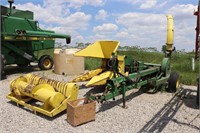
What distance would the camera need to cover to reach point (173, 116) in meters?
5.56

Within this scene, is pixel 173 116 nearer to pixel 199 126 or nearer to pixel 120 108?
pixel 199 126

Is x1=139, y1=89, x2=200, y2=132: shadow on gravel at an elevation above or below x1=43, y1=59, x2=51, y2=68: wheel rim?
below

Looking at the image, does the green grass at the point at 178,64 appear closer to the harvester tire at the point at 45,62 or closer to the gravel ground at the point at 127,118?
the harvester tire at the point at 45,62

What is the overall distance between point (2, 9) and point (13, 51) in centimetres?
160

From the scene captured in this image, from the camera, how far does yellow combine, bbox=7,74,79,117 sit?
17.5 feet

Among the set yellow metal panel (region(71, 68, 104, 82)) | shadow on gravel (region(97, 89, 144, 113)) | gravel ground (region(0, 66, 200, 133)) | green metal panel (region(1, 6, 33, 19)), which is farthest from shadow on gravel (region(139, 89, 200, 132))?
green metal panel (region(1, 6, 33, 19))

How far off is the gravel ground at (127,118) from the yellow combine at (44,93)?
0.17 metres

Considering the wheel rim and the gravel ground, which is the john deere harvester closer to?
the wheel rim

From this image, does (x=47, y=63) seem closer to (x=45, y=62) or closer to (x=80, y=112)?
(x=45, y=62)

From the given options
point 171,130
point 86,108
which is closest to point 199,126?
point 171,130

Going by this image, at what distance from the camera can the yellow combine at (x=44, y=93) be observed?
5.35 metres

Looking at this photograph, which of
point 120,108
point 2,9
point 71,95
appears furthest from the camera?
point 2,9

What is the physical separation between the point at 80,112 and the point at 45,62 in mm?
6649

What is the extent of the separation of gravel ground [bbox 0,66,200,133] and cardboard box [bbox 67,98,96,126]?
0.09 m
